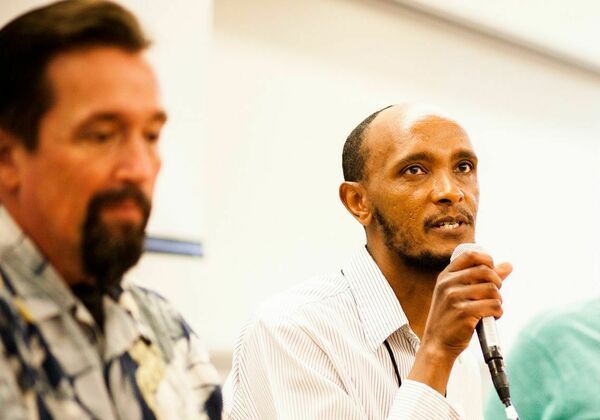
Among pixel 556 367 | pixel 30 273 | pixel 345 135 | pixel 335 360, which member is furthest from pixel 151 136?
pixel 345 135

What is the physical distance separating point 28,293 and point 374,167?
3.67 feet

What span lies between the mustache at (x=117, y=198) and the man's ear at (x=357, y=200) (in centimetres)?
104

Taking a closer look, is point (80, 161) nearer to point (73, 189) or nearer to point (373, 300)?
point (73, 189)

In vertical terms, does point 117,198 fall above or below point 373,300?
above

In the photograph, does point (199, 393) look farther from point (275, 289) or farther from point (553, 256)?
point (553, 256)

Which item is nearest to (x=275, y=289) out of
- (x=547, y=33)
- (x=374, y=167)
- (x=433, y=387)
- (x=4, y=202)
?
(x=374, y=167)

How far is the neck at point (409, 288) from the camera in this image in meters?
1.76

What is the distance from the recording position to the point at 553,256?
12.8ft

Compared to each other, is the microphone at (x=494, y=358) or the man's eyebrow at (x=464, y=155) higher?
the man's eyebrow at (x=464, y=155)

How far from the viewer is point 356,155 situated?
195 cm

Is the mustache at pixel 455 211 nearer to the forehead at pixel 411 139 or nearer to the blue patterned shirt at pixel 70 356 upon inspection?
the forehead at pixel 411 139

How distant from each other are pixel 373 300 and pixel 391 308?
1.9 inches

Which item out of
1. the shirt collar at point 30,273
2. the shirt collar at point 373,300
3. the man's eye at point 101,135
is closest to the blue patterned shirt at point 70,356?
the shirt collar at point 30,273

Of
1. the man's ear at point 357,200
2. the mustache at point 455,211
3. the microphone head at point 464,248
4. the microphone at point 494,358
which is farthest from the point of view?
the man's ear at point 357,200
